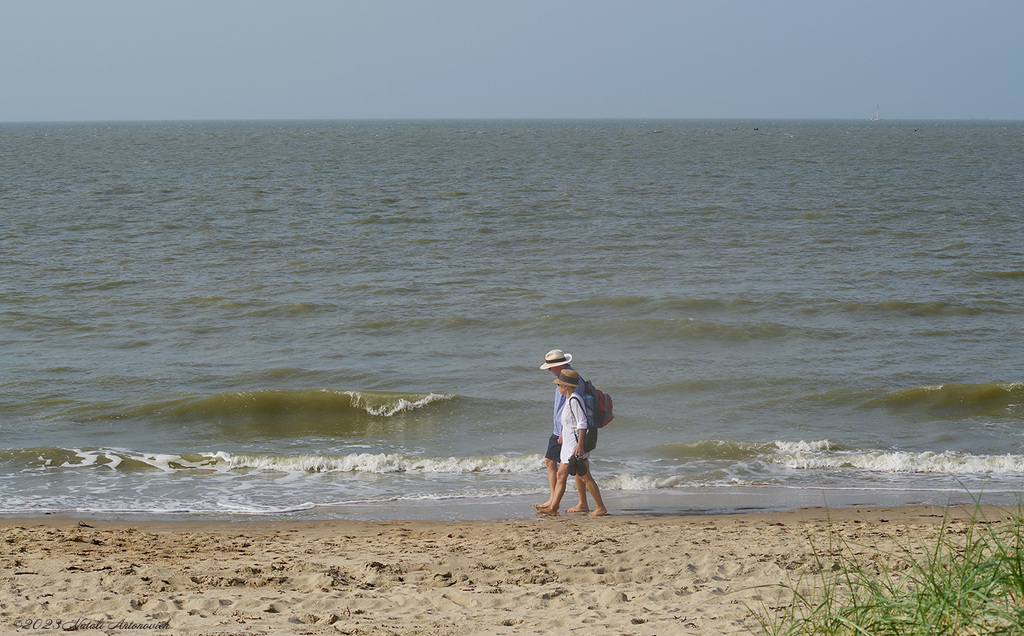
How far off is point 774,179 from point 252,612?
3706 centimetres

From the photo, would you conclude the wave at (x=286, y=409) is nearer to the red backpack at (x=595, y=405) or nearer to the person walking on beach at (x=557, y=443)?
the person walking on beach at (x=557, y=443)

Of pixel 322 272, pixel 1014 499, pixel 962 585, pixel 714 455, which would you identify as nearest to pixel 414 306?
pixel 322 272

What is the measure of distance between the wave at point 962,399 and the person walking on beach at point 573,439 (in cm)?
485

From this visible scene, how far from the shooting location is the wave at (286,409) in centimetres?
1058

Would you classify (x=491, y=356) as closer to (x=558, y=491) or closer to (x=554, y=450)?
(x=554, y=450)

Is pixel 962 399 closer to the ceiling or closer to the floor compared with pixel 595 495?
closer to the ceiling

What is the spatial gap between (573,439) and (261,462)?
3565 millimetres

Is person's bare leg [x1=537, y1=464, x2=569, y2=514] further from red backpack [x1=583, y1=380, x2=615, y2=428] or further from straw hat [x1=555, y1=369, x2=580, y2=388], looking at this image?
straw hat [x1=555, y1=369, x2=580, y2=388]

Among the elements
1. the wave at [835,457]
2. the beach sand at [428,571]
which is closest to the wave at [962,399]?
the wave at [835,457]

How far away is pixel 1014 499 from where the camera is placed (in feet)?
26.0

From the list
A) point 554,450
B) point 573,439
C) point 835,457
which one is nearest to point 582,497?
point 554,450

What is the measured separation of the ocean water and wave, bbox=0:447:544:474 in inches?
1.1

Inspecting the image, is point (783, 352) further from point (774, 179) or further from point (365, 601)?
point (774, 179)

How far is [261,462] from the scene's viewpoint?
30.4 ft
